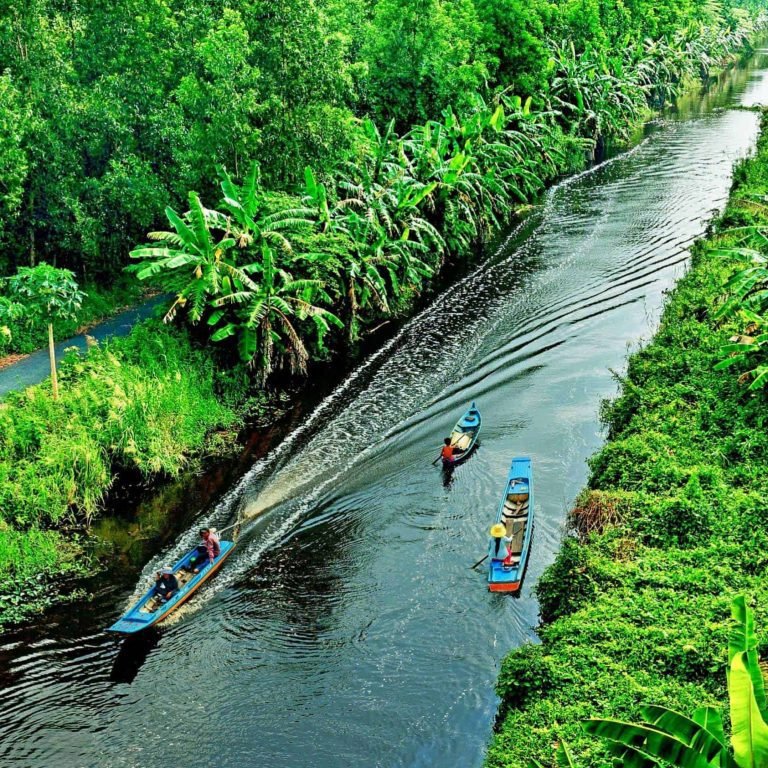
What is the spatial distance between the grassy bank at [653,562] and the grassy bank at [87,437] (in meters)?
11.3

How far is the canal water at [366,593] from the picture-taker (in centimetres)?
1534

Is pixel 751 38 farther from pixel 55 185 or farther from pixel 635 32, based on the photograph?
pixel 55 185

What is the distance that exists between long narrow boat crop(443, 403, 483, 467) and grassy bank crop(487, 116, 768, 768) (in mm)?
3523

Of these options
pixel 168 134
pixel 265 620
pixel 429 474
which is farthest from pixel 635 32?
pixel 265 620

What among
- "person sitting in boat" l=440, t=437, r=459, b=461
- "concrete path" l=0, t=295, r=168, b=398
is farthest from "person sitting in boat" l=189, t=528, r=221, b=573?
"concrete path" l=0, t=295, r=168, b=398

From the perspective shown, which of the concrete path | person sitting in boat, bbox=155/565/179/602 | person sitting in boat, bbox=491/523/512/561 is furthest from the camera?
the concrete path

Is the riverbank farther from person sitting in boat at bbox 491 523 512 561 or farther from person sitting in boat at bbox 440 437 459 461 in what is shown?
person sitting in boat at bbox 491 523 512 561

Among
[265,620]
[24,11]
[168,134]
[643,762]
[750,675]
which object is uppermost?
[24,11]

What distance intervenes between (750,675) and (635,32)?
73.2 m

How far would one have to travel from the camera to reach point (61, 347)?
26.6m

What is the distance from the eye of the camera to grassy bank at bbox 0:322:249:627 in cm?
1986

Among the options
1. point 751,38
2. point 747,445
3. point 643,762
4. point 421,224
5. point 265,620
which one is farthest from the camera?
point 751,38

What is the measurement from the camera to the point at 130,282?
104 feet

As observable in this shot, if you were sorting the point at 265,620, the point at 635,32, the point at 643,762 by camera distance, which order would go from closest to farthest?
the point at 643,762, the point at 265,620, the point at 635,32
